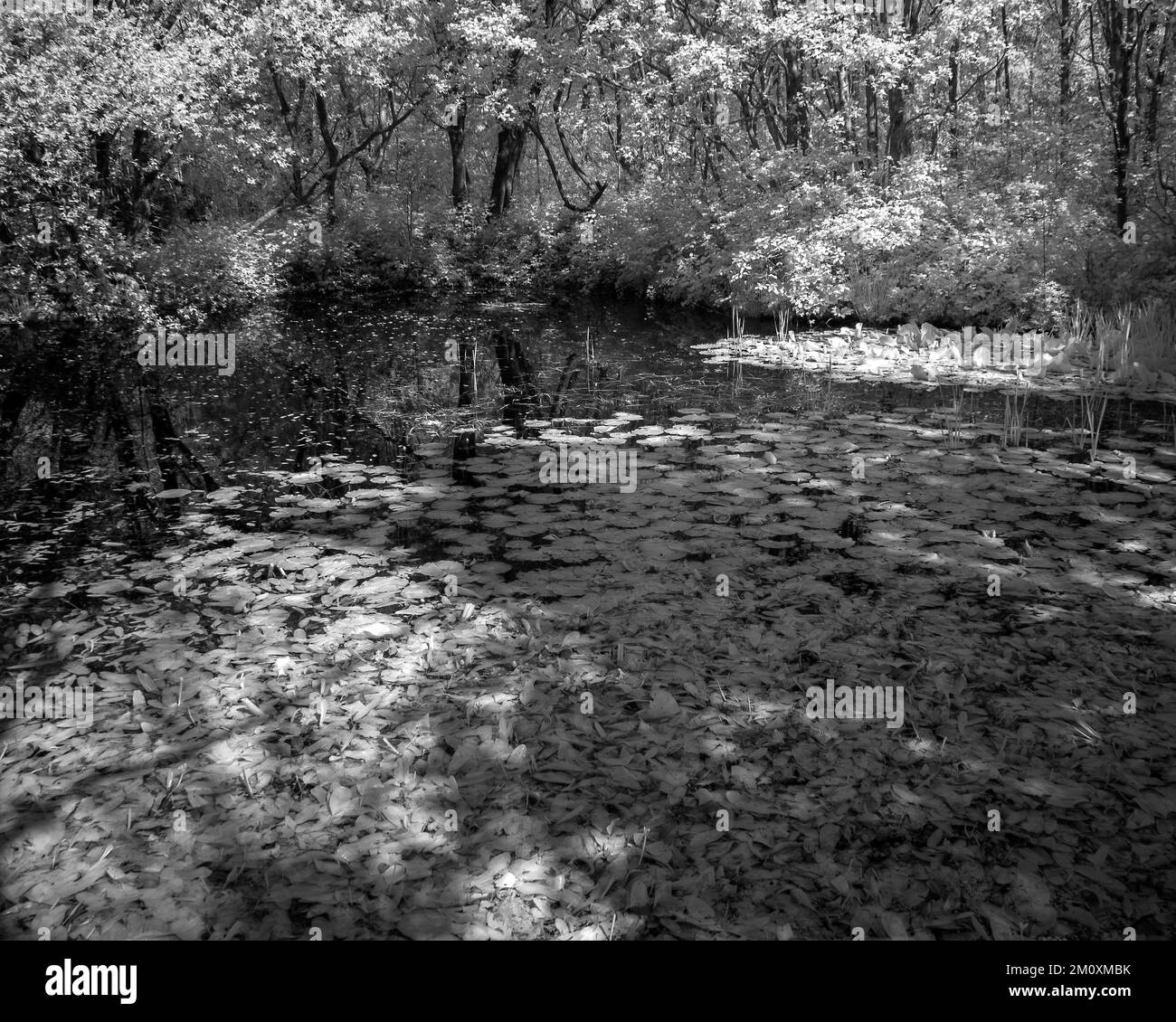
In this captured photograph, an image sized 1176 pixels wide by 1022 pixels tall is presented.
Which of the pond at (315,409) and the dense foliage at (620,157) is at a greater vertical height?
the dense foliage at (620,157)

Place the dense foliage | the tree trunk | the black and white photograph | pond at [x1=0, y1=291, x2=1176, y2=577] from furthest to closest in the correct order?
the tree trunk
the dense foliage
pond at [x1=0, y1=291, x2=1176, y2=577]
the black and white photograph

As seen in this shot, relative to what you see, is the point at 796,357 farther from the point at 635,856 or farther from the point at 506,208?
the point at 506,208

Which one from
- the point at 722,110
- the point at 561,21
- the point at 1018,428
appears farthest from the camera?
the point at 561,21

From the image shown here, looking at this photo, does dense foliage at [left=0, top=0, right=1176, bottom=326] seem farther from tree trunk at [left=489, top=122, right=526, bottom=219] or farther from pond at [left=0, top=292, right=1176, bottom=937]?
pond at [left=0, top=292, right=1176, bottom=937]

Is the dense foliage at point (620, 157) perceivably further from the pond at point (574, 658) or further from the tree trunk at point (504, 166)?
the pond at point (574, 658)

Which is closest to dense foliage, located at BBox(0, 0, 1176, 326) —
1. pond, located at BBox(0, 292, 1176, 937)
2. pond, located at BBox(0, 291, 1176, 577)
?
pond, located at BBox(0, 291, 1176, 577)

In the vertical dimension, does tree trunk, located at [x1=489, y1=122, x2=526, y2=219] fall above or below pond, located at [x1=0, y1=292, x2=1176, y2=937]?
above

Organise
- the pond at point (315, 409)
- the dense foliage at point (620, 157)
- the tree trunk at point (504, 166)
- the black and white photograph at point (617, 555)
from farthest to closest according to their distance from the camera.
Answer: the tree trunk at point (504, 166) < the dense foliage at point (620, 157) < the pond at point (315, 409) < the black and white photograph at point (617, 555)

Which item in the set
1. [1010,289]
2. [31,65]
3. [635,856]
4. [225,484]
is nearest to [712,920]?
[635,856]

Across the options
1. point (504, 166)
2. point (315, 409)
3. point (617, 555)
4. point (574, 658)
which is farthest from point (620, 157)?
point (574, 658)

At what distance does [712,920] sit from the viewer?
2.35 meters

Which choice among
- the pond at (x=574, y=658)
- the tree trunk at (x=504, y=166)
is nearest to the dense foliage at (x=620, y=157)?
the tree trunk at (x=504, y=166)

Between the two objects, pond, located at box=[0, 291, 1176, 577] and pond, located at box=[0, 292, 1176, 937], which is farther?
pond, located at box=[0, 291, 1176, 577]

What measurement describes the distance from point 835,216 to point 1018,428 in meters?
7.98
